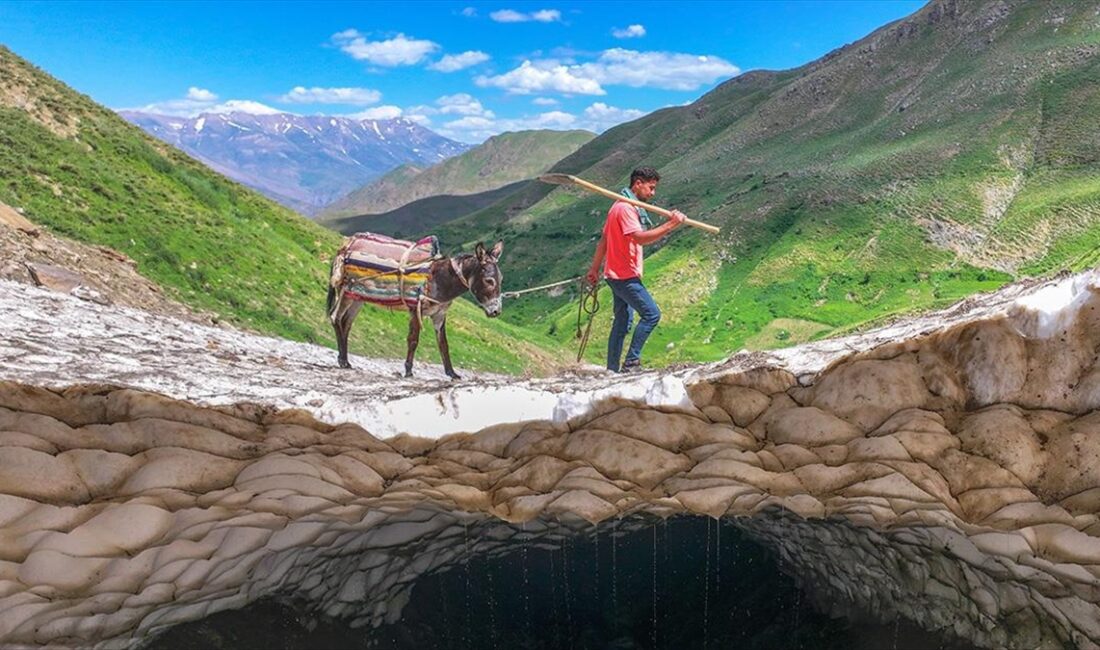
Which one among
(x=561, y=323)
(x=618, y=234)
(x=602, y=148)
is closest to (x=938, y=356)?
(x=618, y=234)

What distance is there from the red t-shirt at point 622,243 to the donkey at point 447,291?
1547 mm

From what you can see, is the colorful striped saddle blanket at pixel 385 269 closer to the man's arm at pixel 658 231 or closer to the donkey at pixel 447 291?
the donkey at pixel 447 291

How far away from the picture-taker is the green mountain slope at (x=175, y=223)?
20688 millimetres

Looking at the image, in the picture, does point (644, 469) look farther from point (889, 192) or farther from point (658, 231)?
point (889, 192)

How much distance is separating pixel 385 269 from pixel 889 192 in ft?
146

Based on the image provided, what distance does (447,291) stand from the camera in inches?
413

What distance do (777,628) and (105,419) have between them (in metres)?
8.23

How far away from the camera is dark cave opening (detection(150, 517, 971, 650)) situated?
8.31 m

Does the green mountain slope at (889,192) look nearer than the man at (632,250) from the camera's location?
No

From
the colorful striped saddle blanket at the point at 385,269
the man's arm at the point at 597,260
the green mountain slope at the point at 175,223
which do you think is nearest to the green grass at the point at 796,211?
the green mountain slope at the point at 175,223

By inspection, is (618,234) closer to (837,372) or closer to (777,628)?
(837,372)

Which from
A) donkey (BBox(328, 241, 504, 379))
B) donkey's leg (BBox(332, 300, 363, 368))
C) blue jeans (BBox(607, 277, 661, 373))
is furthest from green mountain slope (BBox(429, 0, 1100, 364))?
donkey's leg (BBox(332, 300, 363, 368))

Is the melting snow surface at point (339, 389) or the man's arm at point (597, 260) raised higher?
the man's arm at point (597, 260)

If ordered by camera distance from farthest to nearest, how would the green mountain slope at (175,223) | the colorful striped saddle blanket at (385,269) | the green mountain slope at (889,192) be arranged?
the green mountain slope at (889,192)
the green mountain slope at (175,223)
the colorful striped saddle blanket at (385,269)
